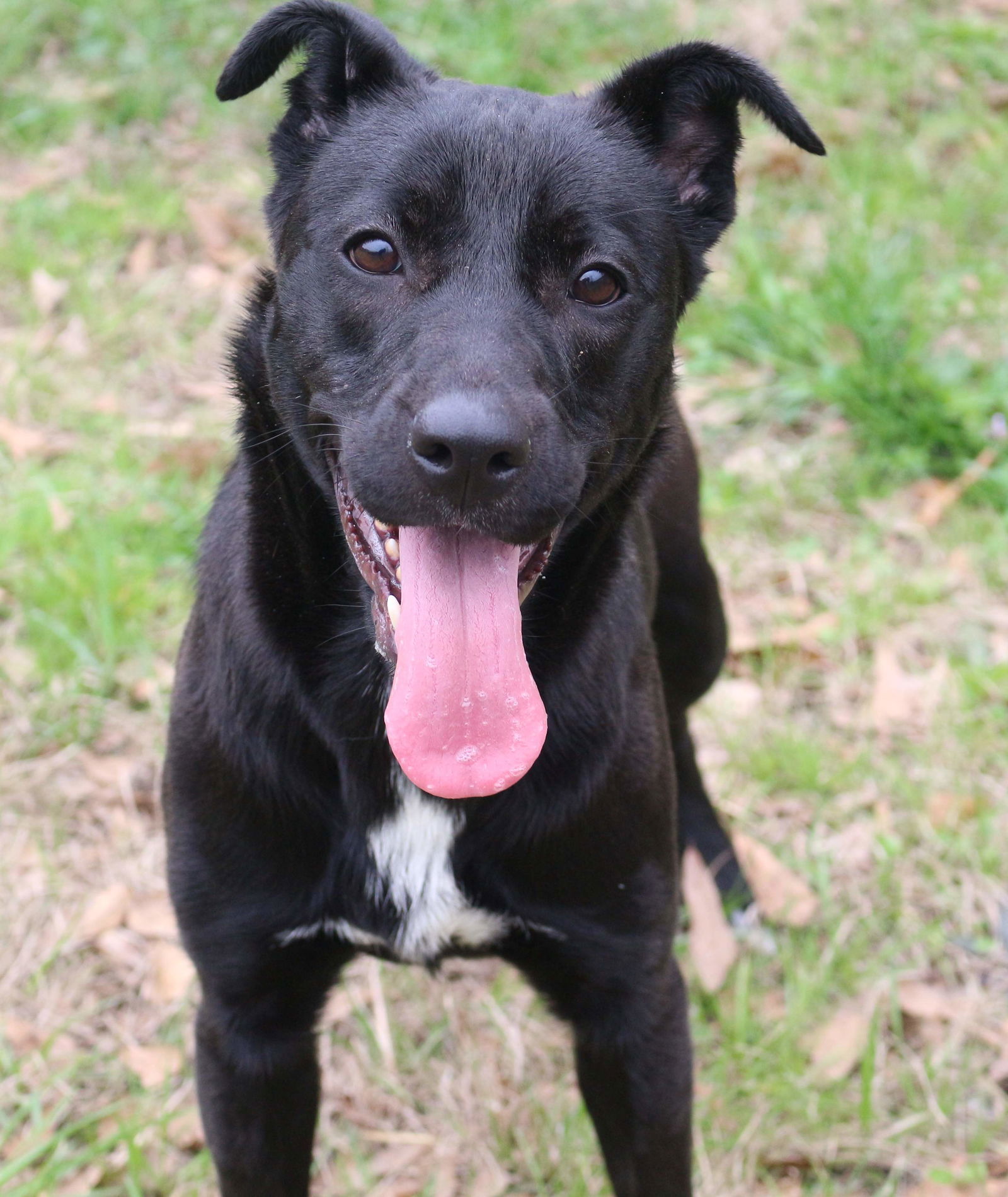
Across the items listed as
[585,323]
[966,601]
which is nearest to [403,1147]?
[585,323]

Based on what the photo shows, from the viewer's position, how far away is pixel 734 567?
13.9ft

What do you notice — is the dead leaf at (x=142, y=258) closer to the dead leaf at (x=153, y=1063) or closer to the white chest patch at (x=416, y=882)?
the dead leaf at (x=153, y=1063)

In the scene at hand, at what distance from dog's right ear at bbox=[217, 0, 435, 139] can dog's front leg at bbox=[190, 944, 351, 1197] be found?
139 cm

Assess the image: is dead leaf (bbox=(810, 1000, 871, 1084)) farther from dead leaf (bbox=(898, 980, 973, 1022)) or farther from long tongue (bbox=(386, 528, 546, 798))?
long tongue (bbox=(386, 528, 546, 798))

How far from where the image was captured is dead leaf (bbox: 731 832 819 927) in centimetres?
333

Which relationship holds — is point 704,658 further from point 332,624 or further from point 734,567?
point 332,624

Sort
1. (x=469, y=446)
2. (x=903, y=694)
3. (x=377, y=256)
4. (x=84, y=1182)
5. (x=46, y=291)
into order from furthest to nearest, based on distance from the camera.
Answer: (x=46, y=291) → (x=903, y=694) → (x=84, y=1182) → (x=377, y=256) → (x=469, y=446)

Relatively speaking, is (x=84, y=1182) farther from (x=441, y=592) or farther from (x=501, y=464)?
(x=501, y=464)

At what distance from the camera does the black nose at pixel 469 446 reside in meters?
1.80

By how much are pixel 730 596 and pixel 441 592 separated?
2342 mm

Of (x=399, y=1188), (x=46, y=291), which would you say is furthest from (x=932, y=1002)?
(x=46, y=291)

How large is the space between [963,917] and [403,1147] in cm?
140

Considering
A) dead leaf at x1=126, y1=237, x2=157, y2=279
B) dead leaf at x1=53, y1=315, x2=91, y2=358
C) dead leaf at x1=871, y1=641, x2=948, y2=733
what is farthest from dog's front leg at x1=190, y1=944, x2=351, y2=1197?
dead leaf at x1=126, y1=237, x2=157, y2=279

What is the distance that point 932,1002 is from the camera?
A: 312 centimetres
